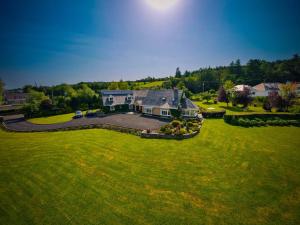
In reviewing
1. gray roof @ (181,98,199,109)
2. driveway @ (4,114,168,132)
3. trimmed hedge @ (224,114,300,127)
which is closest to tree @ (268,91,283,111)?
trimmed hedge @ (224,114,300,127)

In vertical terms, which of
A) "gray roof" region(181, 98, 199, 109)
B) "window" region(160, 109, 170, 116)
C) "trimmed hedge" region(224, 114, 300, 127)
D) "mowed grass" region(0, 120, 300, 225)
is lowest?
"mowed grass" region(0, 120, 300, 225)

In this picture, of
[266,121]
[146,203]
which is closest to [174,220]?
[146,203]

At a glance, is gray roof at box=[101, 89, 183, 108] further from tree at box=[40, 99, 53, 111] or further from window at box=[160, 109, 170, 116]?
tree at box=[40, 99, 53, 111]

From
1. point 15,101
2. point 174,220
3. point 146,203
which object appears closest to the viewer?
point 174,220

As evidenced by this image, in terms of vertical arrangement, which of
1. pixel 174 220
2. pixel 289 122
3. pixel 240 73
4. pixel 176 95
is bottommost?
pixel 174 220

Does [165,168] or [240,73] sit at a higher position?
[240,73]

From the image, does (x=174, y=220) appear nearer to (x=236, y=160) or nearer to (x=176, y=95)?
(x=236, y=160)

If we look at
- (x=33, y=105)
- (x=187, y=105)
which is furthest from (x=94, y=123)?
(x=33, y=105)

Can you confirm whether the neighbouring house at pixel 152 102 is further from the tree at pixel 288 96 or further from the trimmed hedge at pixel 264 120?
the tree at pixel 288 96
